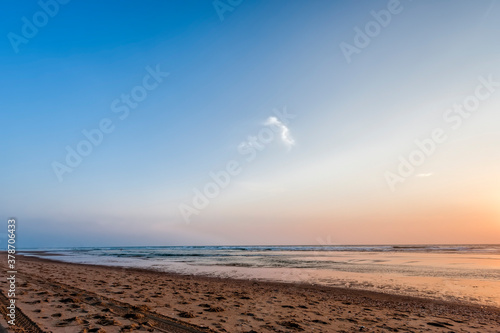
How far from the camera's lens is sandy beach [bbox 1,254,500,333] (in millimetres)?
8906

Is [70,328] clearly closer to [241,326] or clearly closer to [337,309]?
[241,326]

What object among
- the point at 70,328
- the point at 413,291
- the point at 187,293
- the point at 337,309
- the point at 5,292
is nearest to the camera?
the point at 70,328

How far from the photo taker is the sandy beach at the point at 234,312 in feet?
29.2

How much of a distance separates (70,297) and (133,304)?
3182 millimetres

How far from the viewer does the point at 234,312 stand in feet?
35.8

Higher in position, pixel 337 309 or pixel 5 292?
pixel 5 292

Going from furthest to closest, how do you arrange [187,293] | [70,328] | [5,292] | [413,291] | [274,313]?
1. [413,291]
2. [187,293]
3. [5,292]
4. [274,313]
5. [70,328]

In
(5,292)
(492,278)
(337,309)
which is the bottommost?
(492,278)

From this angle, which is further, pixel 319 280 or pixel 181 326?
pixel 319 280

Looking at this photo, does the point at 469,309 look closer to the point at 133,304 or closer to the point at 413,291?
the point at 413,291

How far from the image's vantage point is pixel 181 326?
8969 millimetres

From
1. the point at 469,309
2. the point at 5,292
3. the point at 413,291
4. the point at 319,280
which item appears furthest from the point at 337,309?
the point at 5,292

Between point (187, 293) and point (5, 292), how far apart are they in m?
8.18

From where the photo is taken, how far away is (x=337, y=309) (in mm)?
11922
